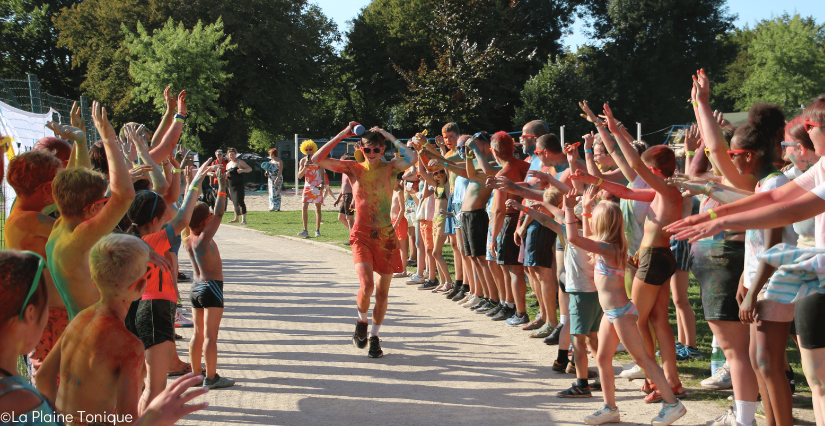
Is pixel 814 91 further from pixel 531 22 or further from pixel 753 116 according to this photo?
pixel 753 116

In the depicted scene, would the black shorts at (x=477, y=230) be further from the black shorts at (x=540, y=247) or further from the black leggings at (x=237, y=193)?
the black leggings at (x=237, y=193)

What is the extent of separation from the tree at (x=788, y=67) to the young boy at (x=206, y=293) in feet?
169

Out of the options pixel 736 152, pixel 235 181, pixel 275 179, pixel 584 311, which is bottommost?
pixel 584 311

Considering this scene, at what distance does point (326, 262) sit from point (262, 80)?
1263 inches

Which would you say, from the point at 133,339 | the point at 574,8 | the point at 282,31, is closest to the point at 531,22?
the point at 574,8

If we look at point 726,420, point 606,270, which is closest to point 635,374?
point 726,420

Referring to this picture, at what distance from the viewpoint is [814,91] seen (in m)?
48.2

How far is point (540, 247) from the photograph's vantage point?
635 centimetres

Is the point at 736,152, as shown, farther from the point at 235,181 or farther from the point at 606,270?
the point at 235,181

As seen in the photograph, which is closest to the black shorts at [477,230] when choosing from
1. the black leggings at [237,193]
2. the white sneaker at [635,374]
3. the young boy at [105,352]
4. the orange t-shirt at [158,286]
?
the white sneaker at [635,374]

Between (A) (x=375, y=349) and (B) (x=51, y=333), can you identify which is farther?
(A) (x=375, y=349)

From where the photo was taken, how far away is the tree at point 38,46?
145ft

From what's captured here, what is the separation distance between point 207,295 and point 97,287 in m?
2.02

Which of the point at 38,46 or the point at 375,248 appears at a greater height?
the point at 38,46
